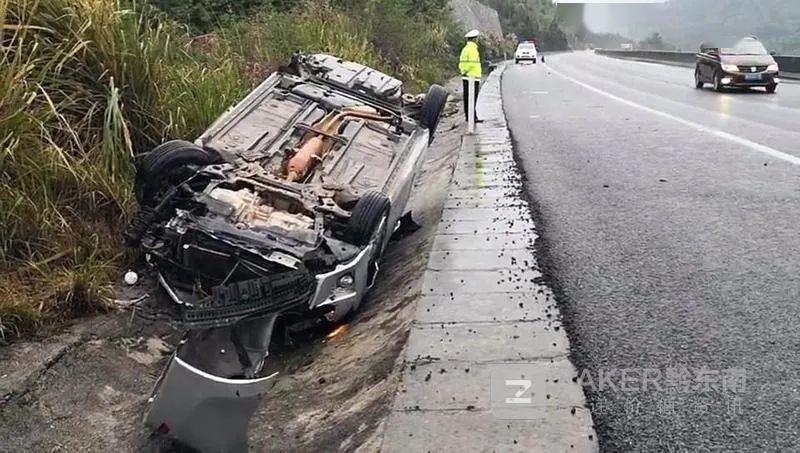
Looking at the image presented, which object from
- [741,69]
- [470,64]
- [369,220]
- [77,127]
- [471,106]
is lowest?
[741,69]

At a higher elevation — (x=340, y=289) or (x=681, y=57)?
(x=340, y=289)

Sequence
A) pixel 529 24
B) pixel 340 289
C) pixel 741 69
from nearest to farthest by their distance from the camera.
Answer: pixel 340 289 < pixel 741 69 < pixel 529 24

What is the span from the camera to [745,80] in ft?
62.3

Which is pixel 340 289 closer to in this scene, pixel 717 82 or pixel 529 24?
pixel 717 82

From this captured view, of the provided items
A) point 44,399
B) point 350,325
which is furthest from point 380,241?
point 44,399

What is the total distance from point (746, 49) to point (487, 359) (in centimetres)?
1925

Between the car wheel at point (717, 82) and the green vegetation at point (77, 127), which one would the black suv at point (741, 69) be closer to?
the car wheel at point (717, 82)

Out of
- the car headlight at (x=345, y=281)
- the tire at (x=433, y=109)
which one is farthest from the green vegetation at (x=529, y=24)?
the car headlight at (x=345, y=281)

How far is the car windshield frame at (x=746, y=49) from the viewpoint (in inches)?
789

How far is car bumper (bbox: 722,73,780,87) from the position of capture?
1900 centimetres

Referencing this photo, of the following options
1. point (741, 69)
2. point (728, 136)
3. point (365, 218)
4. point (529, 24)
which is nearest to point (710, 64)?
point (741, 69)

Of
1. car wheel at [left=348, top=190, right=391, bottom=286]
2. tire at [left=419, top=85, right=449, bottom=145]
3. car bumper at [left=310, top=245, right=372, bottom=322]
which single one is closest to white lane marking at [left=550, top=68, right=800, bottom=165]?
tire at [left=419, top=85, right=449, bottom=145]

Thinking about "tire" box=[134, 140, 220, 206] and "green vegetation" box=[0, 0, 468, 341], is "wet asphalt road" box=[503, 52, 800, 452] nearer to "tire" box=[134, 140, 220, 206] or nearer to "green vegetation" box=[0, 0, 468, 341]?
"tire" box=[134, 140, 220, 206]

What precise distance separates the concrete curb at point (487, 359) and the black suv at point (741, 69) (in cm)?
1485
